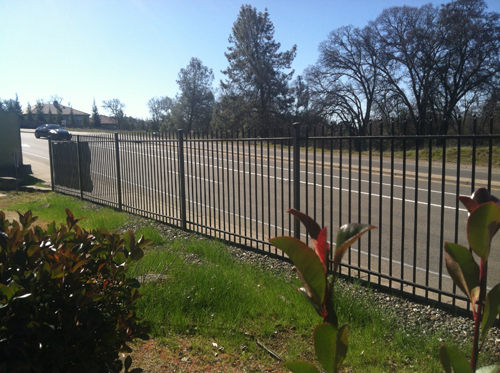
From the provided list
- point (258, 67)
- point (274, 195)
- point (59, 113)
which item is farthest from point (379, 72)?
point (59, 113)

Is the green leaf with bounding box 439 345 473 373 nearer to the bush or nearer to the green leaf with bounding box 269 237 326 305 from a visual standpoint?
the green leaf with bounding box 269 237 326 305

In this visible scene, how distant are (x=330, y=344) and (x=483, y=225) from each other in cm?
46

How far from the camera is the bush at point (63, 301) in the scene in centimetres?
188

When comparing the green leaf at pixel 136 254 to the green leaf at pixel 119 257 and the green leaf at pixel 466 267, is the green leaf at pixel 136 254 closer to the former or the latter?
the green leaf at pixel 119 257

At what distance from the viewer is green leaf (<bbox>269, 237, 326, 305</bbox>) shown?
3.36 feet

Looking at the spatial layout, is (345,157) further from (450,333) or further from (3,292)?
(3,292)

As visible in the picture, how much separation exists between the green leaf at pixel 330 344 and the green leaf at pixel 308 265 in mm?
80

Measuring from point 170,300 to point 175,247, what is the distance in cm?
244

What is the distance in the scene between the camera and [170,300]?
13.6 ft

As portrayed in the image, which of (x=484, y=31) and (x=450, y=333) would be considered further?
(x=484, y=31)

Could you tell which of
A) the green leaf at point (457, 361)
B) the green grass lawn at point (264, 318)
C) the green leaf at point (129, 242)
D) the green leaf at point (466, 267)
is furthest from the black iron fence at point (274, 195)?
the green leaf at point (457, 361)

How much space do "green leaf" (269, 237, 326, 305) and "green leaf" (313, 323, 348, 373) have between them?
0.26 feet

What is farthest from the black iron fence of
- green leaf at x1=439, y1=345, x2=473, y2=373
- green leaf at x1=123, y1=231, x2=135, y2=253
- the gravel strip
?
green leaf at x1=439, y1=345, x2=473, y2=373

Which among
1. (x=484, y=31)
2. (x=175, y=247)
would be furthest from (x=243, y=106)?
(x=175, y=247)
